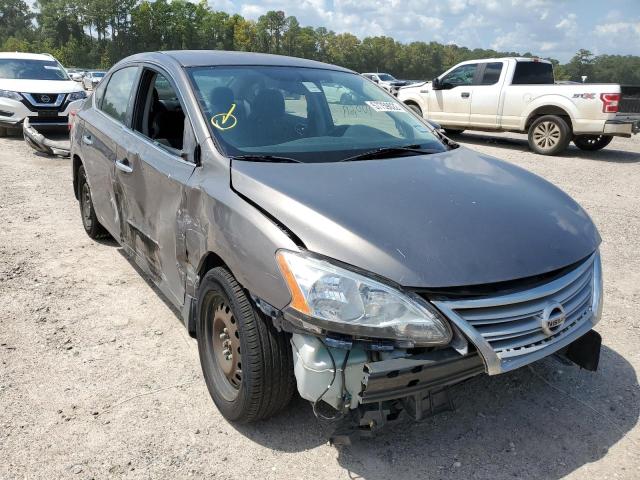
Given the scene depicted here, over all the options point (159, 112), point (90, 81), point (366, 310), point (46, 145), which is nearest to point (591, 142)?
point (46, 145)

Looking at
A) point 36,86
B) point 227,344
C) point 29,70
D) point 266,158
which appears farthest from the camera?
point 29,70

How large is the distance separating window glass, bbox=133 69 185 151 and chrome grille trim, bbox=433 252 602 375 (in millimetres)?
1915

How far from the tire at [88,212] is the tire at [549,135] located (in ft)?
30.1

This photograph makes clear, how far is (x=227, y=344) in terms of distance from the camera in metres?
2.68

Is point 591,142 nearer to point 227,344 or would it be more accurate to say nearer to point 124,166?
point 124,166

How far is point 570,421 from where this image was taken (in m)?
2.76

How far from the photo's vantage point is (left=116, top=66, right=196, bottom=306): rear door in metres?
3.02

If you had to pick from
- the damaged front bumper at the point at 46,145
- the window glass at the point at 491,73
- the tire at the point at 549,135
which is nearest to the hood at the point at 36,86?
the damaged front bumper at the point at 46,145

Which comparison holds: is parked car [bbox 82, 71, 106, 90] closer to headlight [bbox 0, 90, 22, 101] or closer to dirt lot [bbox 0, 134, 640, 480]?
headlight [bbox 0, 90, 22, 101]

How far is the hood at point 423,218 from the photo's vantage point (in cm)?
214

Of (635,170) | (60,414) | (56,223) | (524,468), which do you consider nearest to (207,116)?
(60,414)

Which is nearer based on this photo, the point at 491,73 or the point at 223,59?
the point at 223,59

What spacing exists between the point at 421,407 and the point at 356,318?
485 mm

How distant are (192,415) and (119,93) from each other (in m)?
2.69
